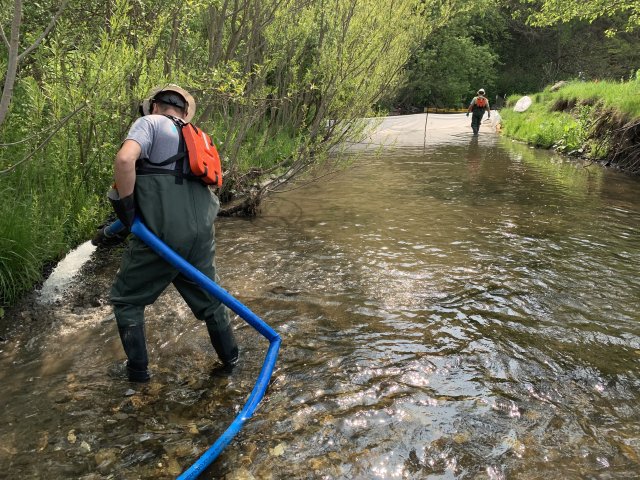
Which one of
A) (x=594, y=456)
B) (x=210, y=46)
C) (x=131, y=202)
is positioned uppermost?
(x=210, y=46)

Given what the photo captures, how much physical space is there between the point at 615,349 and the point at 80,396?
398 cm

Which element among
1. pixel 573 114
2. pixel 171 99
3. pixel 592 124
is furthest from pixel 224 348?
pixel 573 114

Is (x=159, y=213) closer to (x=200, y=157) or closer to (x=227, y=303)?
(x=200, y=157)

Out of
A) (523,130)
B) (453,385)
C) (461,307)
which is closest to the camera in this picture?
(453,385)

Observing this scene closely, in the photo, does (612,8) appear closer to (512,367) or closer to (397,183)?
(397,183)

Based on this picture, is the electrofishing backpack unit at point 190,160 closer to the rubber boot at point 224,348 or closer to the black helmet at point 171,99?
the black helmet at point 171,99

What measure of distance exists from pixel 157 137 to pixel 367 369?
2.16m

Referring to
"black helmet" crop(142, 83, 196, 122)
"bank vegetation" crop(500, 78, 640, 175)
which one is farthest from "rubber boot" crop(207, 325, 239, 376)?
"bank vegetation" crop(500, 78, 640, 175)

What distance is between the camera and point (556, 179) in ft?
37.9

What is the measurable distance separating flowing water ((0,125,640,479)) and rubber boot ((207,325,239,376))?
0.41ft

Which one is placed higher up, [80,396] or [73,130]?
[73,130]

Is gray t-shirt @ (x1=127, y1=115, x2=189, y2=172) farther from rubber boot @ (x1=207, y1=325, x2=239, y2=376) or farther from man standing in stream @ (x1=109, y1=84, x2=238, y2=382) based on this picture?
rubber boot @ (x1=207, y1=325, x2=239, y2=376)

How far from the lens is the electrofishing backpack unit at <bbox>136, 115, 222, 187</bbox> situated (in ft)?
10.5

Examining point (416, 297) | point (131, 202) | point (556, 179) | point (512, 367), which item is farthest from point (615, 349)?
point (556, 179)
